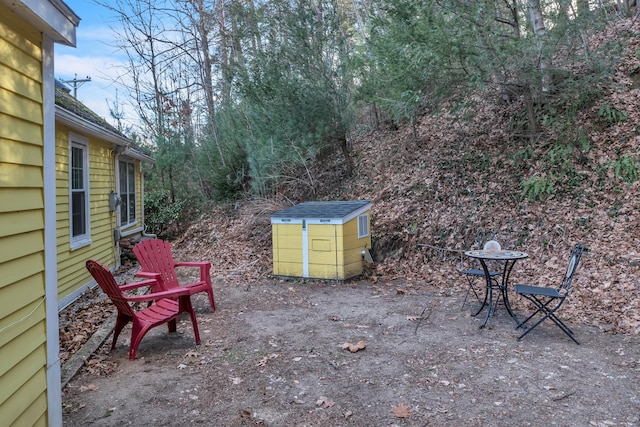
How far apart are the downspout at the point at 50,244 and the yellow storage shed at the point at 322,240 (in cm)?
452

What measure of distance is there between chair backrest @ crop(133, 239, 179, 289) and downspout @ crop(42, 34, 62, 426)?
7.87 ft

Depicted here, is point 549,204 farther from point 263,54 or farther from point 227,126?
point 227,126

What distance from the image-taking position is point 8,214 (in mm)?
2096

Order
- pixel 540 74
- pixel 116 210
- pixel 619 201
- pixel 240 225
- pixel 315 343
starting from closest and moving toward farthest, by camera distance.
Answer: pixel 315 343 → pixel 619 201 → pixel 540 74 → pixel 116 210 → pixel 240 225

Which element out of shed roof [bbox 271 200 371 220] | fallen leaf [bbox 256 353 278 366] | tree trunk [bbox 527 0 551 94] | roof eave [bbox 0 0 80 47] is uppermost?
tree trunk [bbox 527 0 551 94]

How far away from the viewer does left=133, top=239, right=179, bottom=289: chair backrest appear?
4.93 metres

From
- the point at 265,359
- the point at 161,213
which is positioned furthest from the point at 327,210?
the point at 161,213

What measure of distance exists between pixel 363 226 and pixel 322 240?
0.90 meters

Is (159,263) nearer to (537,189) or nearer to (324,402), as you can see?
(324,402)

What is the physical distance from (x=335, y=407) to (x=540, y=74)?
22.4 ft

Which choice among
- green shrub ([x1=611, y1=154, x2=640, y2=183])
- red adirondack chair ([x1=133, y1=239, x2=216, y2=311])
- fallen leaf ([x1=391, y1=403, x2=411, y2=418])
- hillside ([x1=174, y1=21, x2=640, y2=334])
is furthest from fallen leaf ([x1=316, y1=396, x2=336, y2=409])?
green shrub ([x1=611, y1=154, x2=640, y2=183])

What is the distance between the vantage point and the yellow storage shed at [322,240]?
6.72 m

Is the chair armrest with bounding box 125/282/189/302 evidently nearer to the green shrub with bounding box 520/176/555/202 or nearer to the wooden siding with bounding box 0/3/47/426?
the wooden siding with bounding box 0/3/47/426

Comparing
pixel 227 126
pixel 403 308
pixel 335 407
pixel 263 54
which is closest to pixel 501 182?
pixel 403 308
